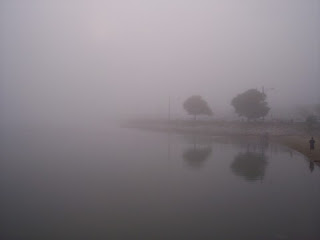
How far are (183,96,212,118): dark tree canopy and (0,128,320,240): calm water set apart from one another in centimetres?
5269

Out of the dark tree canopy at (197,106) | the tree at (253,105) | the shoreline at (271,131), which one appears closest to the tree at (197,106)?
the dark tree canopy at (197,106)

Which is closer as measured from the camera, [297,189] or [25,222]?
[25,222]

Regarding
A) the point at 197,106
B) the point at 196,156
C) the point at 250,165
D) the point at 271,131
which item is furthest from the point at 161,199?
the point at 197,106

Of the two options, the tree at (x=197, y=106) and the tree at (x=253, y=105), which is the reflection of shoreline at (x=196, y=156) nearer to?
the tree at (x=253, y=105)

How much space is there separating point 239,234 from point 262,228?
1.35 m

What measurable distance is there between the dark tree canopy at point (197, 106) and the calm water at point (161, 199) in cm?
5269

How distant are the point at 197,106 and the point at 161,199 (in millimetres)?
67298

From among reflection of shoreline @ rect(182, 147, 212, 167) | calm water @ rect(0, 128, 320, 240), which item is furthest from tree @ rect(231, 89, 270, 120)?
calm water @ rect(0, 128, 320, 240)

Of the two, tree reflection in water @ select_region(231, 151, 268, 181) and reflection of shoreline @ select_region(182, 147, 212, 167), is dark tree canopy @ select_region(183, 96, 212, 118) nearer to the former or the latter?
reflection of shoreline @ select_region(182, 147, 212, 167)

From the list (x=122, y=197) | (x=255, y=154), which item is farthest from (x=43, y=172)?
(x=255, y=154)

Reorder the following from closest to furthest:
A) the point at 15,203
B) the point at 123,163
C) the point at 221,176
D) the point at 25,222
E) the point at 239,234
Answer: the point at 239,234 < the point at 25,222 < the point at 15,203 < the point at 221,176 < the point at 123,163

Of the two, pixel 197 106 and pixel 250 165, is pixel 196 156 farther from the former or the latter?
pixel 197 106

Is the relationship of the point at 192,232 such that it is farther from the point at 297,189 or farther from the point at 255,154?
the point at 255,154

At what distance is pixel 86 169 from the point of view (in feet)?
85.6
